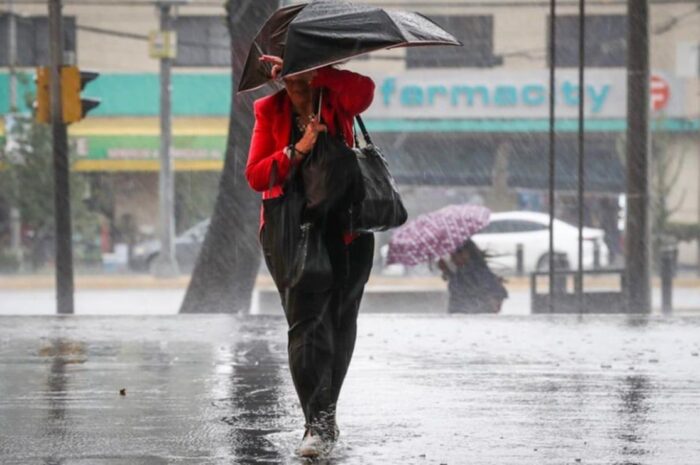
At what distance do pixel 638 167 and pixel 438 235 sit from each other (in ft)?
8.98

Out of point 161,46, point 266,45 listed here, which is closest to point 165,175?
point 161,46

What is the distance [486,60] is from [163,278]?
8990 millimetres

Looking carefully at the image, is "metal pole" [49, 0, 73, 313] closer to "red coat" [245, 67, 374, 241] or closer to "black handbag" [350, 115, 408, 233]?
"red coat" [245, 67, 374, 241]

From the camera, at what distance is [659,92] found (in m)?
33.8

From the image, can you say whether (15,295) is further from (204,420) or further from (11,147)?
(204,420)

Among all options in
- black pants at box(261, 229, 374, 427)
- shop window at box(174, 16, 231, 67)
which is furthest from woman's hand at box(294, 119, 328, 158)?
shop window at box(174, 16, 231, 67)

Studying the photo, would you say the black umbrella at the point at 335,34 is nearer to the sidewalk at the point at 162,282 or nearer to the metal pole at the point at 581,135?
the metal pole at the point at 581,135

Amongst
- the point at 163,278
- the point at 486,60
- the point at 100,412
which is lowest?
the point at 163,278

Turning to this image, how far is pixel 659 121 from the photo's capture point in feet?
108

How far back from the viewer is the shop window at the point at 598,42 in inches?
1350

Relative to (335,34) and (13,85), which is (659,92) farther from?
(335,34)

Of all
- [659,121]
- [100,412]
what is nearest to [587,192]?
[659,121]

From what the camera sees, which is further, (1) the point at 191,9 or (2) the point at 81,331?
(1) the point at 191,9

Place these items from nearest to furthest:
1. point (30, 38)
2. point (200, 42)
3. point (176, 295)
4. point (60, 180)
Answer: point (60, 180) < point (176, 295) < point (30, 38) < point (200, 42)
